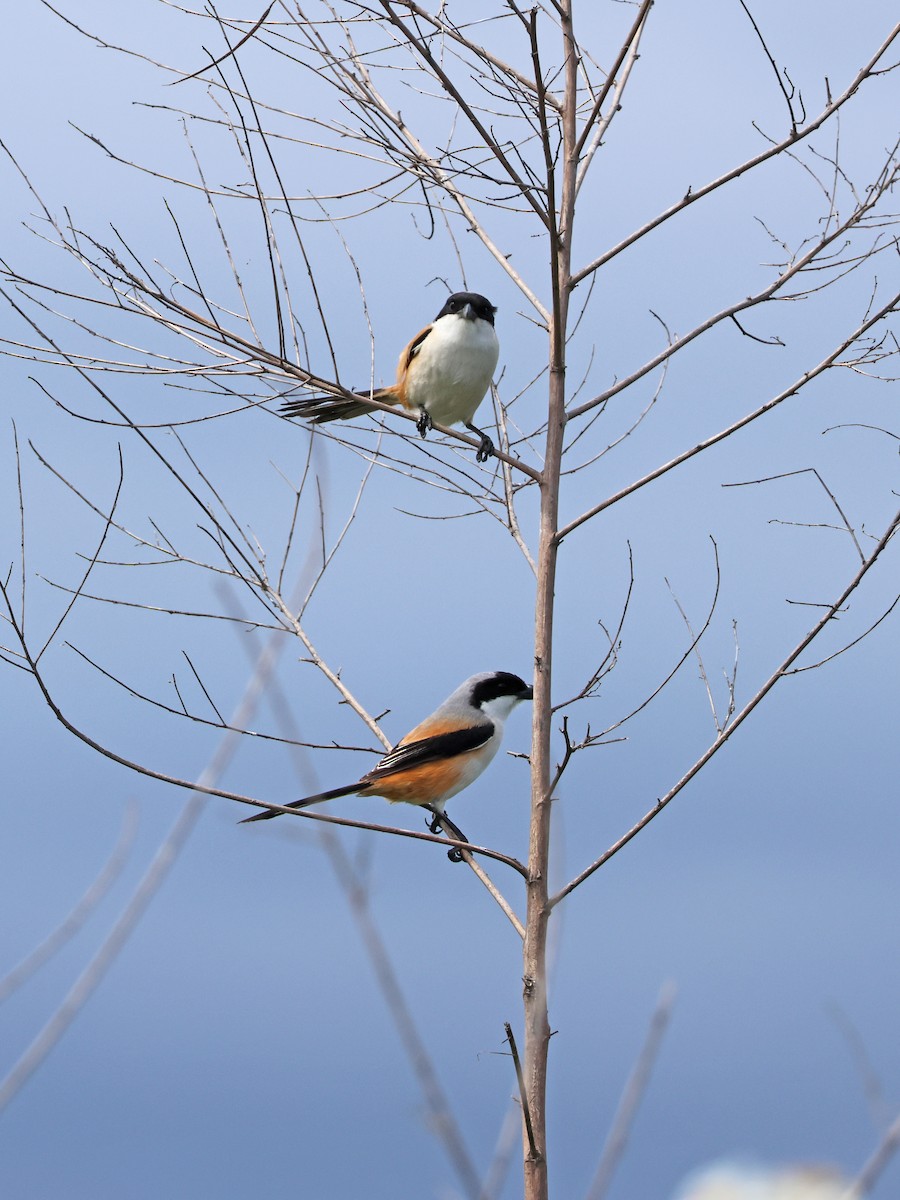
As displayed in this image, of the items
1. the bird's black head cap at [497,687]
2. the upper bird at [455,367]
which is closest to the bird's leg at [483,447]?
the upper bird at [455,367]

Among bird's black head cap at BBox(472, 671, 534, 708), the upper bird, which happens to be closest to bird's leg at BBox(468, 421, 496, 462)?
the upper bird

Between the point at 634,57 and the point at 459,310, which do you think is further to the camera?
the point at 459,310

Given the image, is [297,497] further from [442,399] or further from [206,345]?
[442,399]

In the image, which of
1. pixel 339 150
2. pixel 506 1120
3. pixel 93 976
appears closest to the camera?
pixel 93 976

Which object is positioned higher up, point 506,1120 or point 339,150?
point 339,150

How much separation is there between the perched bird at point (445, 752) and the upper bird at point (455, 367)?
38.6 inches

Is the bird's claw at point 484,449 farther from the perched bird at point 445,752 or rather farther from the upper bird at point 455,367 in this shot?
the perched bird at point 445,752

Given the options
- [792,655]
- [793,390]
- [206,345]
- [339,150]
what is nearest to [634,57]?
[339,150]

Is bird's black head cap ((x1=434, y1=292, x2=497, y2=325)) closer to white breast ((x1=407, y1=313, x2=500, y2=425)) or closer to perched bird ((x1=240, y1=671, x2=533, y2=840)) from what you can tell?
white breast ((x1=407, y1=313, x2=500, y2=425))

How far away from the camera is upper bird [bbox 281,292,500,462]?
529 centimetres

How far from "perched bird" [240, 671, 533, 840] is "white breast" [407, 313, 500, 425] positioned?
45.3 inches

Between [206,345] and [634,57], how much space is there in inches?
73.4

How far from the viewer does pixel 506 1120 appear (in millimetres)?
2129

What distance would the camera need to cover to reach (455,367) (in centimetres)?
527
